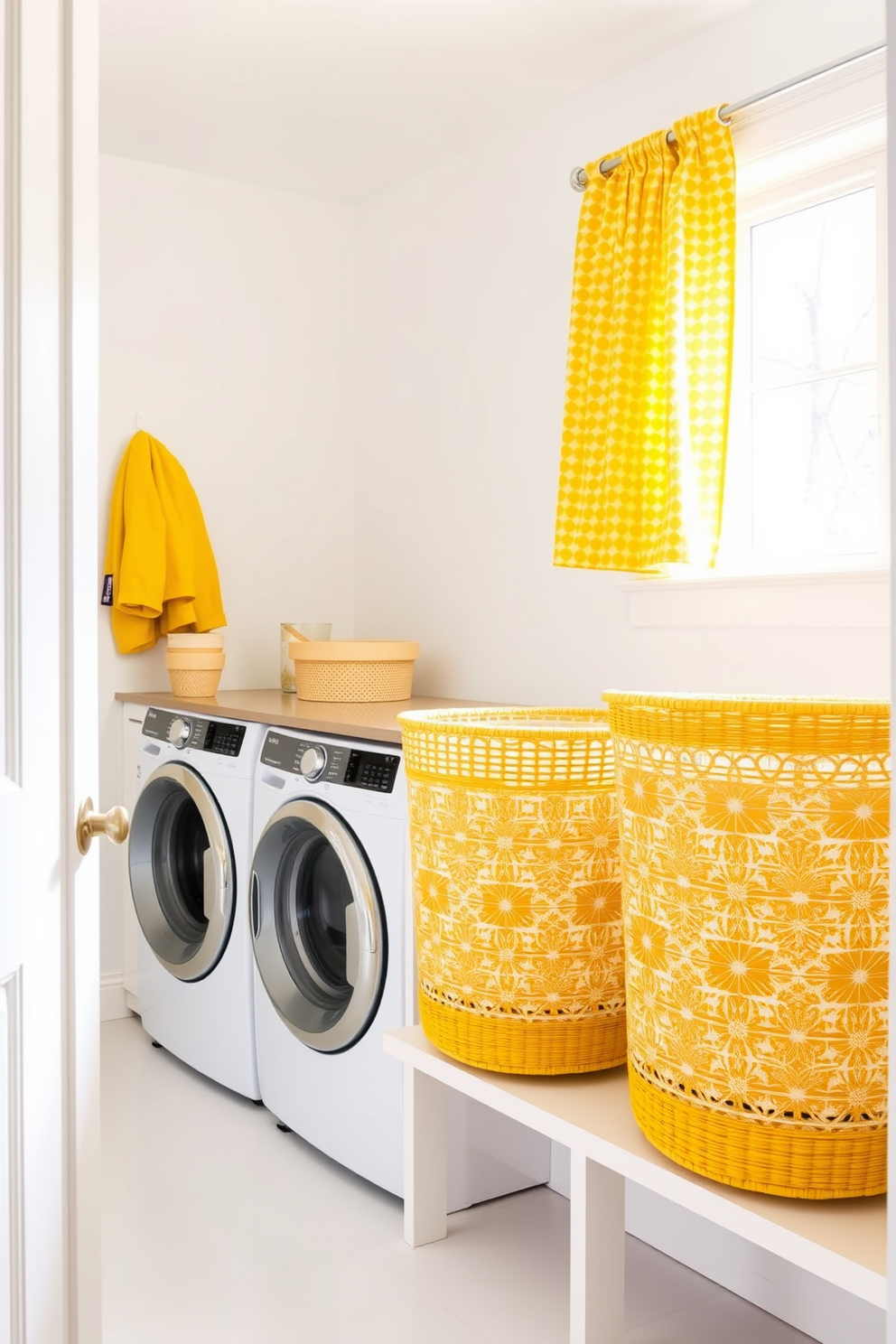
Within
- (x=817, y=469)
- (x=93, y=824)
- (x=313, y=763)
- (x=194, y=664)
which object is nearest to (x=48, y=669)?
(x=93, y=824)

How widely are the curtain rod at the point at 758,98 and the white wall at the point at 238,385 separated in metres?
1.22

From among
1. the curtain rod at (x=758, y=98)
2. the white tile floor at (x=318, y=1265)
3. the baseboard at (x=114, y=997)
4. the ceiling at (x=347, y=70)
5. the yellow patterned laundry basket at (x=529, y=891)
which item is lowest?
the white tile floor at (x=318, y=1265)

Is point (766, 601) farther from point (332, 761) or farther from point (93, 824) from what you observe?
point (93, 824)

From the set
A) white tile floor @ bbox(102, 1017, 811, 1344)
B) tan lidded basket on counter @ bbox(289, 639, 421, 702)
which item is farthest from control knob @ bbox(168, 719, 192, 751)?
white tile floor @ bbox(102, 1017, 811, 1344)

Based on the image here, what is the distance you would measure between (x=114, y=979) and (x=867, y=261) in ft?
8.77

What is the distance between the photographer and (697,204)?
89.3 inches

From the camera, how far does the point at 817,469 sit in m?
2.30

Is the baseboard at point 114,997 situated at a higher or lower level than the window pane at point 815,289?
lower

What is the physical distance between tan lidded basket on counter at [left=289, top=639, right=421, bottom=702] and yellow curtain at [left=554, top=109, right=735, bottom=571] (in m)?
0.61

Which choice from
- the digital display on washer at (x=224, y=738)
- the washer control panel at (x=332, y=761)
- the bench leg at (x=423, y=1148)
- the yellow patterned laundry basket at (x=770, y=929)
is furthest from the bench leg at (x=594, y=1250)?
the digital display on washer at (x=224, y=738)

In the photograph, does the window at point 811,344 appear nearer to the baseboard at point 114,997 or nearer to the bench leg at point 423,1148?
the bench leg at point 423,1148

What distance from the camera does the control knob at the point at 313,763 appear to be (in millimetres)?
2326

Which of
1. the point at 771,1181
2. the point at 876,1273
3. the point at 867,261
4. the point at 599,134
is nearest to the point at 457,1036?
the point at 771,1181

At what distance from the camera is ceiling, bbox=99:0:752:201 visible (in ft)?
7.79
